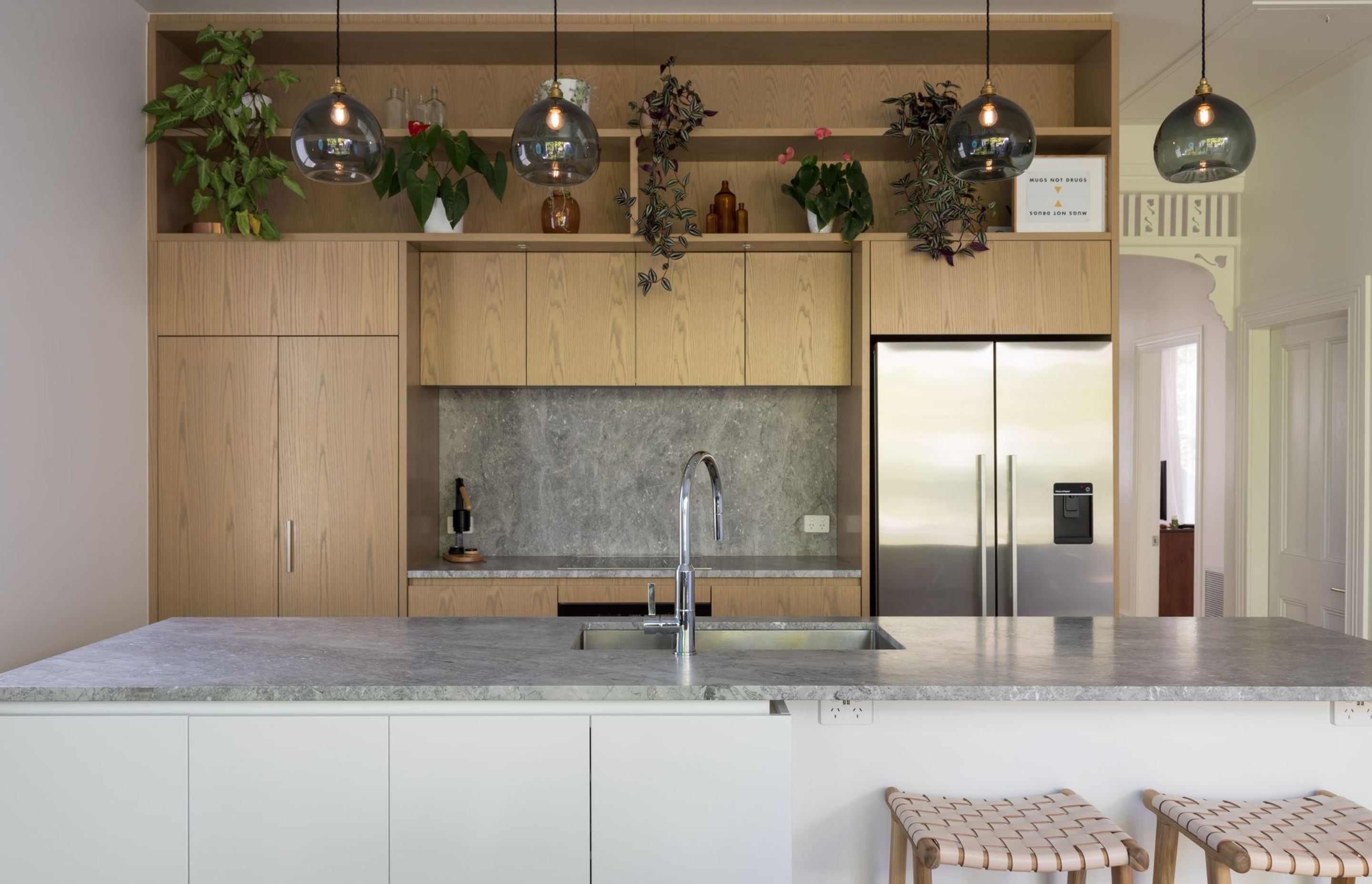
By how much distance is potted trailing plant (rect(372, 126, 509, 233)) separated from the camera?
11.9 feet

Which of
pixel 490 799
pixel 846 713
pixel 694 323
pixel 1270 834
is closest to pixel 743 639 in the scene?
pixel 846 713

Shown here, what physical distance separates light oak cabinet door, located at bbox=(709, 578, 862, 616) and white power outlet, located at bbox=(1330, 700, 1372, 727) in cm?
180

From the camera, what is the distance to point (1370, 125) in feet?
12.6

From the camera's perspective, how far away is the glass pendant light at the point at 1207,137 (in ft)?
7.32

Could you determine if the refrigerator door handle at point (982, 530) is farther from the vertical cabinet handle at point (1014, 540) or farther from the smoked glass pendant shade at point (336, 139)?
the smoked glass pendant shade at point (336, 139)

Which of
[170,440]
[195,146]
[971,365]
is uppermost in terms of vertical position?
[195,146]

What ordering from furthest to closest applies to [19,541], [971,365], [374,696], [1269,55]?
[1269,55]
[971,365]
[19,541]
[374,696]

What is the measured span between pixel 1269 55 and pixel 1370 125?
481mm

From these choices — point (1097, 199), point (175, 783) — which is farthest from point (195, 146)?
point (1097, 199)

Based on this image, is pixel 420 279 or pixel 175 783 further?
pixel 420 279

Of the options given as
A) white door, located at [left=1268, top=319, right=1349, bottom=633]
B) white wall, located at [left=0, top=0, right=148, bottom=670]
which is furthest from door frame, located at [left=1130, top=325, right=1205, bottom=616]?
white wall, located at [left=0, top=0, right=148, bottom=670]

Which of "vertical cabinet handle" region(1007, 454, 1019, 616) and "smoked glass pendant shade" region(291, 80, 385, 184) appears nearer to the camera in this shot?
"smoked glass pendant shade" region(291, 80, 385, 184)

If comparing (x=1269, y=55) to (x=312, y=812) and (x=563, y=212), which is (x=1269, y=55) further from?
(x=312, y=812)

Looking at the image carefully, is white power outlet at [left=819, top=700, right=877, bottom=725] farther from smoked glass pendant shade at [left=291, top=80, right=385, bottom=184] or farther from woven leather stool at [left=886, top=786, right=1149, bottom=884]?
smoked glass pendant shade at [left=291, top=80, right=385, bottom=184]
